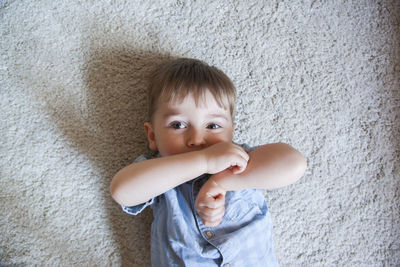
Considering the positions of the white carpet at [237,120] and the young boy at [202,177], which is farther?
the white carpet at [237,120]

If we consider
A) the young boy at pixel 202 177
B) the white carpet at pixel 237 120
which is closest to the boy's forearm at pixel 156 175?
the young boy at pixel 202 177

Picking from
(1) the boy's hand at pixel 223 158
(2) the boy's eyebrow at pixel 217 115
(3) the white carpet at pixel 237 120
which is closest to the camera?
(1) the boy's hand at pixel 223 158

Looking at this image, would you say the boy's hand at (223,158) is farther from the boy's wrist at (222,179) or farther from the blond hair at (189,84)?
the blond hair at (189,84)

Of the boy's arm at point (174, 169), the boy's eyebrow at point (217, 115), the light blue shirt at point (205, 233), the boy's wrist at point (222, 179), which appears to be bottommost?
the light blue shirt at point (205, 233)

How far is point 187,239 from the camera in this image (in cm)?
72

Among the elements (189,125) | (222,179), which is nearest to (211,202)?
(222,179)

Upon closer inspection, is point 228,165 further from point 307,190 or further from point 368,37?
point 368,37

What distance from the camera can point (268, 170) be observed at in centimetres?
65

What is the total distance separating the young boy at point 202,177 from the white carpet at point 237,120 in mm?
134

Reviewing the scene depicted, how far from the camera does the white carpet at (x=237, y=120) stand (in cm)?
85

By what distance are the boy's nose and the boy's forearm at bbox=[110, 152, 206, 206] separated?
6cm

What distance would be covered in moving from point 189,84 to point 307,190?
0.52m

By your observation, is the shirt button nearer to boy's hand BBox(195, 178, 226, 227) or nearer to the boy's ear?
boy's hand BBox(195, 178, 226, 227)

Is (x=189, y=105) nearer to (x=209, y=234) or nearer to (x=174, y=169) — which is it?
(x=174, y=169)
